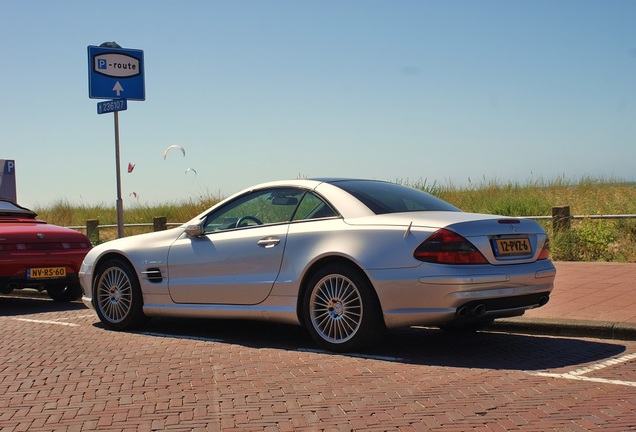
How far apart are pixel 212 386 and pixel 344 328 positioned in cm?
150

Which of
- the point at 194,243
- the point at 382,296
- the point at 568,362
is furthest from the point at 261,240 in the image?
the point at 568,362

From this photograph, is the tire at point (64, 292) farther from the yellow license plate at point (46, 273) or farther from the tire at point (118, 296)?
the tire at point (118, 296)

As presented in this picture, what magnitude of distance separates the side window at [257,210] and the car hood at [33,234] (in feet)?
12.9

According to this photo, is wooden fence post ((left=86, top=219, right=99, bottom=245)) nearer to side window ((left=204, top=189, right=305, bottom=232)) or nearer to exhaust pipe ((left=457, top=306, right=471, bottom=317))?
side window ((left=204, top=189, right=305, bottom=232))

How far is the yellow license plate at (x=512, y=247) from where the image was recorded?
6.88 metres

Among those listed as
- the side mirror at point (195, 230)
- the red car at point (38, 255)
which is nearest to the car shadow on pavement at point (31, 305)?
the red car at point (38, 255)

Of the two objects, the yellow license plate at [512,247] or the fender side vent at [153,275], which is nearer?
the yellow license plate at [512,247]

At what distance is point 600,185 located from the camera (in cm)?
2123

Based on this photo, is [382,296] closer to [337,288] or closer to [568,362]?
[337,288]

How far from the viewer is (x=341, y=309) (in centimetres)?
711

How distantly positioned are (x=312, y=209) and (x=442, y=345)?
163 centimetres

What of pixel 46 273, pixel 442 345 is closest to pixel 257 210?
pixel 442 345

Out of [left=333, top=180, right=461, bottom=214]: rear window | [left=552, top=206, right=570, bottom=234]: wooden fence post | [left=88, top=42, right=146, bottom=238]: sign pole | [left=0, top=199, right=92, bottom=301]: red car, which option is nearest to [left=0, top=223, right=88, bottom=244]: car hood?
[left=0, top=199, right=92, bottom=301]: red car

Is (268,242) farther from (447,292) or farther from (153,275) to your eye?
(447,292)
